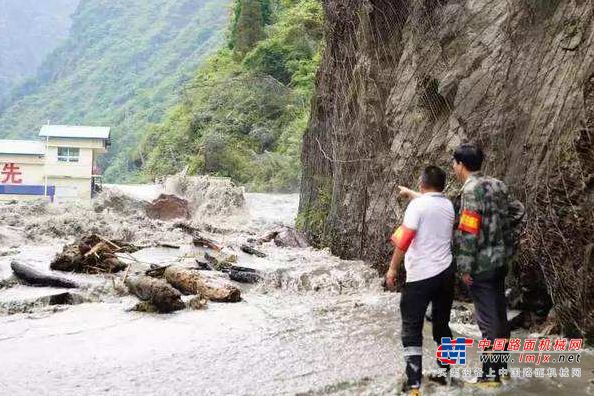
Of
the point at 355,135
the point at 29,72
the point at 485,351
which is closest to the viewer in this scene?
the point at 485,351

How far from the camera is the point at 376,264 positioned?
32.4 feet

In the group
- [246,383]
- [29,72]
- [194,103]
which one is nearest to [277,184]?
[194,103]

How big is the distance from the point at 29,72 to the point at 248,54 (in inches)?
4047

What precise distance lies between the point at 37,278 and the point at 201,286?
274 centimetres

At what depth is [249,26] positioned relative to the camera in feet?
133

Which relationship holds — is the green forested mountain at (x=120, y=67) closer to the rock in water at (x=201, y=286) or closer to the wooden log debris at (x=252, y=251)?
the wooden log debris at (x=252, y=251)

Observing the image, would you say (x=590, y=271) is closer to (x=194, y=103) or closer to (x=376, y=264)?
(x=376, y=264)

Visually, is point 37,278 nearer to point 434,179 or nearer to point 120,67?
point 434,179

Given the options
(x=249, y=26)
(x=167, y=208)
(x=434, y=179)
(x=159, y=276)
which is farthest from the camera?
(x=249, y=26)

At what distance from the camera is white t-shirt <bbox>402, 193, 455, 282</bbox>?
4.30m

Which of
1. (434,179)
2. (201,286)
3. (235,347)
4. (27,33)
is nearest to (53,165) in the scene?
(201,286)

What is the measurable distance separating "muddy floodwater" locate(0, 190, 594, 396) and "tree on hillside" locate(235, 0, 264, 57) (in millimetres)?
33091

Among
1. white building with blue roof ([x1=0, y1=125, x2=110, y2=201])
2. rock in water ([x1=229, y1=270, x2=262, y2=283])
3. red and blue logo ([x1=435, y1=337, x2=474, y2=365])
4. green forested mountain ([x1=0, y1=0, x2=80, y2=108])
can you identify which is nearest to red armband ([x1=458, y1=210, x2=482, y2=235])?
red and blue logo ([x1=435, y1=337, x2=474, y2=365])

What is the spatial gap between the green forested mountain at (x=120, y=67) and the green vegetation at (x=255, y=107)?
86.2ft
